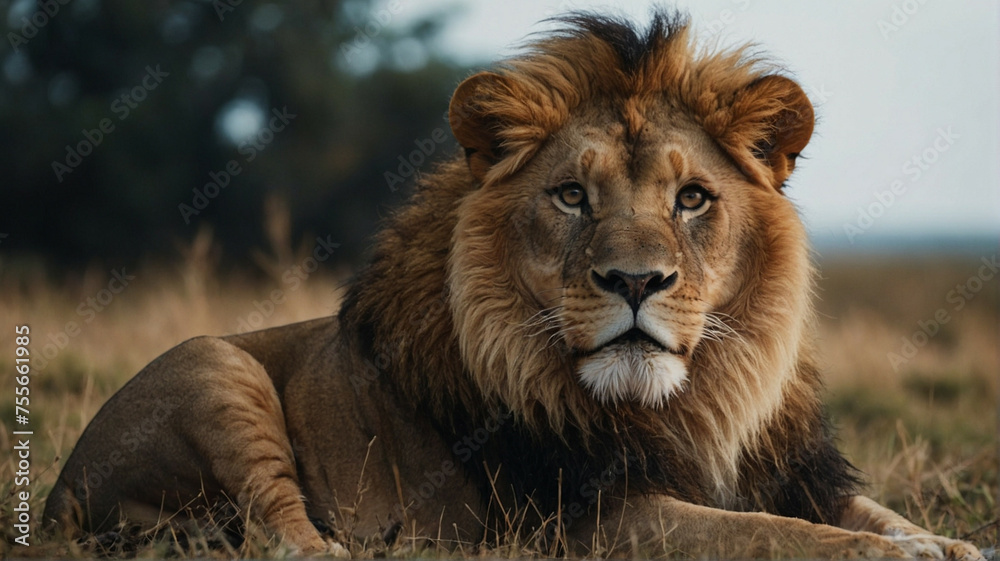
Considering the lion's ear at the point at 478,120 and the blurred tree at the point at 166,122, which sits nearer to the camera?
the lion's ear at the point at 478,120

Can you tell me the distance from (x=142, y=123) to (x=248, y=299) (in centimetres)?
595

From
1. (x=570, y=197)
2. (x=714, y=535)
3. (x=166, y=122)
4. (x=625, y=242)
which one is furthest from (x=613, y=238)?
(x=166, y=122)

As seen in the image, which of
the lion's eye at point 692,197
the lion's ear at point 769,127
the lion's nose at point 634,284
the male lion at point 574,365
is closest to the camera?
the lion's nose at point 634,284

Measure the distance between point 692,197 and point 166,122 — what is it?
49.9 feet

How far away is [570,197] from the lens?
387 centimetres

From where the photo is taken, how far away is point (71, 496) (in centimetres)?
437

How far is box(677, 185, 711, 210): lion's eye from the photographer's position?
3.84 m

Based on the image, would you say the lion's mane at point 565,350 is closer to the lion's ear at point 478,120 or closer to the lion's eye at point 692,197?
the lion's ear at point 478,120

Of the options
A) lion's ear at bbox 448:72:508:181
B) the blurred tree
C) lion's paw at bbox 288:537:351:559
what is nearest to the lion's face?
lion's ear at bbox 448:72:508:181

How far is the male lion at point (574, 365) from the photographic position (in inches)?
144

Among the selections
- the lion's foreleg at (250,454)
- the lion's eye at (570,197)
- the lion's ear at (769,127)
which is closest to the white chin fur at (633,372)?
the lion's eye at (570,197)

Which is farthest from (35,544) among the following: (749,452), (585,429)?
(749,452)

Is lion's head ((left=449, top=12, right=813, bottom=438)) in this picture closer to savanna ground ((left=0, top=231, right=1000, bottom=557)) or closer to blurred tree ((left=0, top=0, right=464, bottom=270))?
savanna ground ((left=0, top=231, right=1000, bottom=557))

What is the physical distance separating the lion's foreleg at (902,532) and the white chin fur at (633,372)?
0.90 meters
